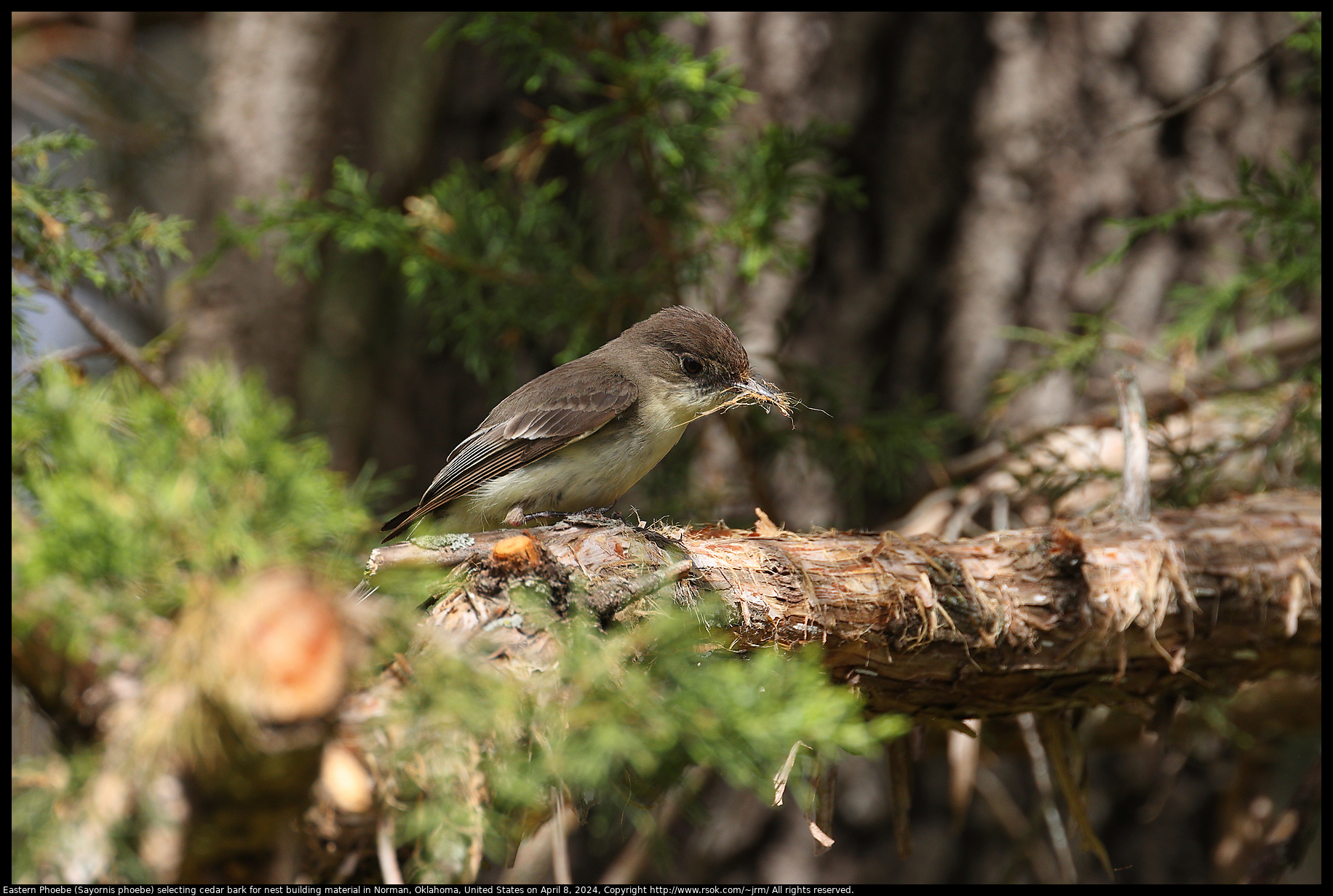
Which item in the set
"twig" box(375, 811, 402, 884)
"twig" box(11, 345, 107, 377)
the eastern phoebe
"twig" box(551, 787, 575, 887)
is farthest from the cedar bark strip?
"twig" box(11, 345, 107, 377)

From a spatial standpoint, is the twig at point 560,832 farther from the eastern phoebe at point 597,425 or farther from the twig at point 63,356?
the twig at point 63,356

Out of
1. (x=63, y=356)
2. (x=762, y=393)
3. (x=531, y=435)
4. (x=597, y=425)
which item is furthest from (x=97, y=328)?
(x=762, y=393)

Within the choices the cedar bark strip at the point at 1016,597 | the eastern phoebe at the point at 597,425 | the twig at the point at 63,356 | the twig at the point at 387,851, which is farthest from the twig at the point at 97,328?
the twig at the point at 387,851

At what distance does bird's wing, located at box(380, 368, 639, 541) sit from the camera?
10.5ft

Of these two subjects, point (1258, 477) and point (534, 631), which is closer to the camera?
point (534, 631)

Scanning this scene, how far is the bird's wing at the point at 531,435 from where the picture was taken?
10.5 feet

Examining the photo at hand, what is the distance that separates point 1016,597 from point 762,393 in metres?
1.09

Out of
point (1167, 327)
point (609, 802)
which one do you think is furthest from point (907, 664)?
point (1167, 327)

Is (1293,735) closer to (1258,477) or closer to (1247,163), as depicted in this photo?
(1258,477)

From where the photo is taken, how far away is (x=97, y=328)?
11.2 feet

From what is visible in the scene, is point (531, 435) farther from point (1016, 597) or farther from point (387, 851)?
point (1016, 597)

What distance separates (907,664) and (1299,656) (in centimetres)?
163

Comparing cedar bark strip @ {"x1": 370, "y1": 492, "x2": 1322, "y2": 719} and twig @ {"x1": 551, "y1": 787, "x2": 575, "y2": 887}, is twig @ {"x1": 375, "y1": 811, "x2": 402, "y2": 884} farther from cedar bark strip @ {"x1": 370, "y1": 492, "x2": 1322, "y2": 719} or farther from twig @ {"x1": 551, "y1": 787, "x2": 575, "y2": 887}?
cedar bark strip @ {"x1": 370, "y1": 492, "x2": 1322, "y2": 719}

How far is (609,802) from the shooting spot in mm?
2193
